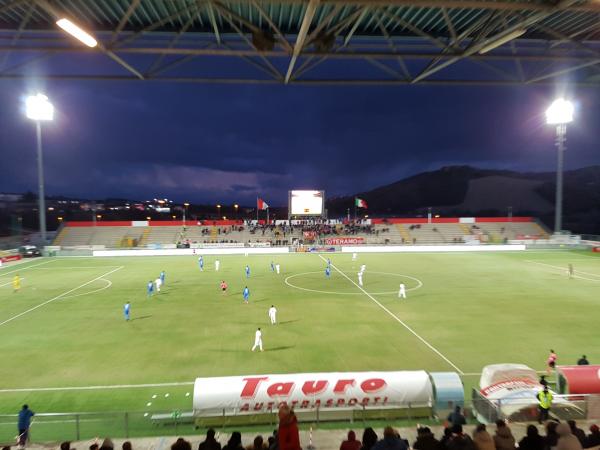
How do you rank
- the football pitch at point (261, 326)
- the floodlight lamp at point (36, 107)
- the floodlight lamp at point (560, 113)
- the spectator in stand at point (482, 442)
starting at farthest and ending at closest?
the floodlight lamp at point (560, 113) → the floodlight lamp at point (36, 107) → the football pitch at point (261, 326) → the spectator in stand at point (482, 442)

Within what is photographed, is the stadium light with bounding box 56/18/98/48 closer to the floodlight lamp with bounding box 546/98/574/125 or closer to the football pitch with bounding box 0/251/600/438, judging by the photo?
the football pitch with bounding box 0/251/600/438

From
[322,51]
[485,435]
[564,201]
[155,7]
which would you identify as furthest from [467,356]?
[564,201]

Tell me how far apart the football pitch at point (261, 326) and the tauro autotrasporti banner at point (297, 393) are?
7.27 feet

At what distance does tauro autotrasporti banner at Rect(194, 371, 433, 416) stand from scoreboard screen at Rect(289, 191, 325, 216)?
46.3 meters

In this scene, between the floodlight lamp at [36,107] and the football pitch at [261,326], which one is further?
the floodlight lamp at [36,107]

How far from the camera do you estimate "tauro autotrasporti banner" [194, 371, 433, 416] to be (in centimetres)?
1001

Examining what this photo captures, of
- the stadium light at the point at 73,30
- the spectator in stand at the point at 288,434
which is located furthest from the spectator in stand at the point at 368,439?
the stadium light at the point at 73,30

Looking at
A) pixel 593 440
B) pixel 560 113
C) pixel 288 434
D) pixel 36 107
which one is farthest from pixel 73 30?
pixel 560 113

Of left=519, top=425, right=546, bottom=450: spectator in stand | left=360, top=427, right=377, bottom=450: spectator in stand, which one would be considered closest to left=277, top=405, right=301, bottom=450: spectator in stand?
left=360, top=427, right=377, bottom=450: spectator in stand

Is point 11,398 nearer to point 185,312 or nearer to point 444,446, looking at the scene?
point 185,312

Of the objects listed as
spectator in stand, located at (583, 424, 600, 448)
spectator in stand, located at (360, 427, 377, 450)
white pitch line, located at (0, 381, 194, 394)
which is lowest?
white pitch line, located at (0, 381, 194, 394)

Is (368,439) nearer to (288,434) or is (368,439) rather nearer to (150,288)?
(288,434)

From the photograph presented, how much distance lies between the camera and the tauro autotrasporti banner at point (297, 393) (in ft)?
32.8

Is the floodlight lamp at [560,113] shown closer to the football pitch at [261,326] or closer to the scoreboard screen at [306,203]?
the football pitch at [261,326]
